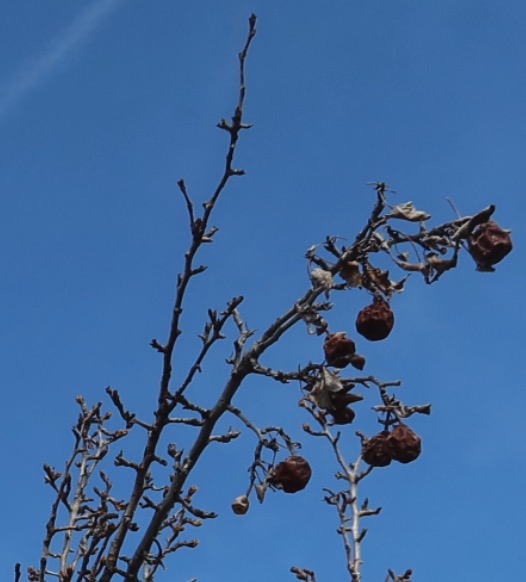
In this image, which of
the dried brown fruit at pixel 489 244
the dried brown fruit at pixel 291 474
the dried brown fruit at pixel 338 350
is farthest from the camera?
the dried brown fruit at pixel 291 474

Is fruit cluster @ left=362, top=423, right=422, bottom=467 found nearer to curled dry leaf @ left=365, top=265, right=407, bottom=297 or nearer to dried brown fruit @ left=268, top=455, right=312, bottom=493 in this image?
dried brown fruit @ left=268, top=455, right=312, bottom=493

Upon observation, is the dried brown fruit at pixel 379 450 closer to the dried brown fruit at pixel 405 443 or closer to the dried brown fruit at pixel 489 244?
the dried brown fruit at pixel 405 443

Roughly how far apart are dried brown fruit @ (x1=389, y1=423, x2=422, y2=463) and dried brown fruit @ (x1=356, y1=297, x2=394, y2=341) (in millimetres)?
408

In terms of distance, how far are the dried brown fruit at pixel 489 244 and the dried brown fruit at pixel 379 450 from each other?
2.80 ft

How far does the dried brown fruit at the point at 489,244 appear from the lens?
319cm

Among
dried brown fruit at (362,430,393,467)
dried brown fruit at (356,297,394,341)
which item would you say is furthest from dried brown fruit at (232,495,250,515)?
dried brown fruit at (356,297,394,341)

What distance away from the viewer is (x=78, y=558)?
5.66 metres

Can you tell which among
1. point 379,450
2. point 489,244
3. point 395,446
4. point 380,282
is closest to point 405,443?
point 395,446

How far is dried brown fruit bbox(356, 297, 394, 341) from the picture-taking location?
11.1ft

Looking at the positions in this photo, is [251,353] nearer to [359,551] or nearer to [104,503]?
[104,503]

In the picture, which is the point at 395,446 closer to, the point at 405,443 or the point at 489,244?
the point at 405,443

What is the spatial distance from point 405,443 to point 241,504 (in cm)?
72

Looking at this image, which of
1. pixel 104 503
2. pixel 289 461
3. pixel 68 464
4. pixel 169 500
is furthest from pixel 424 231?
A: pixel 68 464

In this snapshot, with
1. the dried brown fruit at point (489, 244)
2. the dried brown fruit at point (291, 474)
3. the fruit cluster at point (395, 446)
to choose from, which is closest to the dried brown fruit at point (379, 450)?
the fruit cluster at point (395, 446)
